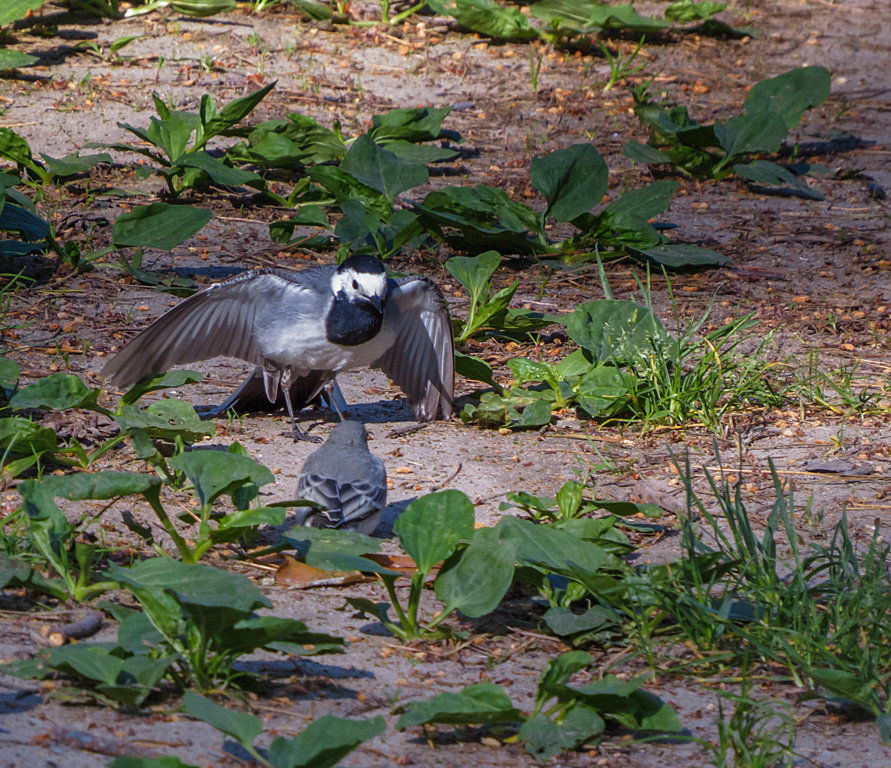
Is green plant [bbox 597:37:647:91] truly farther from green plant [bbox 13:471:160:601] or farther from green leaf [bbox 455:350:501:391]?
green plant [bbox 13:471:160:601]

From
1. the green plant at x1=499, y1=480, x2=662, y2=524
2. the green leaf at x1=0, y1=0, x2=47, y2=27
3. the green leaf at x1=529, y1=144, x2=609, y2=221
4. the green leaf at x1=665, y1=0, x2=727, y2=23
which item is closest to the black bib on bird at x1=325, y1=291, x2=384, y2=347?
the green plant at x1=499, y1=480, x2=662, y2=524

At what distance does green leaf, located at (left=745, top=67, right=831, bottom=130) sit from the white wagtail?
3.93 metres

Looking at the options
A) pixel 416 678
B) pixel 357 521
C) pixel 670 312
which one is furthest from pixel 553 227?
pixel 416 678

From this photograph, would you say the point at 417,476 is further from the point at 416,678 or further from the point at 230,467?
the point at 416,678

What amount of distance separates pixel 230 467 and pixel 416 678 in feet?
2.68

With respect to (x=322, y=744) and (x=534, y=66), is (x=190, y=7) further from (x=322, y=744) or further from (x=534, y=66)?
(x=322, y=744)

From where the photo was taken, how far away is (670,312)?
18.1ft

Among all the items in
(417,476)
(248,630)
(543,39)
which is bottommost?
(417,476)

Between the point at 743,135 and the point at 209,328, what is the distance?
4225mm

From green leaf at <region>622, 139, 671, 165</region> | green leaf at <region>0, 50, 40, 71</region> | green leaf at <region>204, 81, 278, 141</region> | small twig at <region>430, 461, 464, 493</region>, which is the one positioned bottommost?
small twig at <region>430, 461, 464, 493</region>

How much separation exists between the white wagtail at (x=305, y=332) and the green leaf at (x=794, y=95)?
393 centimetres

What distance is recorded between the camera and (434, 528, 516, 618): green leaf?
8.79 ft

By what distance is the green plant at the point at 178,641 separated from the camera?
221cm

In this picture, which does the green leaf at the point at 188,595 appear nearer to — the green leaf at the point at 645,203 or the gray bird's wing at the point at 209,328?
the gray bird's wing at the point at 209,328
